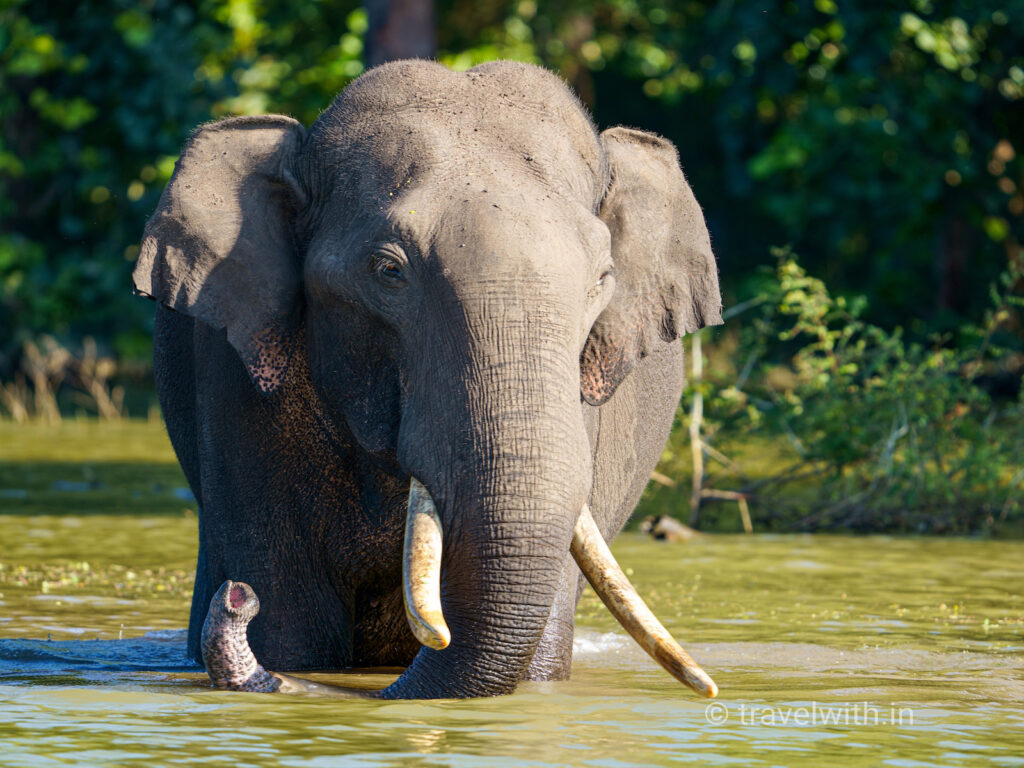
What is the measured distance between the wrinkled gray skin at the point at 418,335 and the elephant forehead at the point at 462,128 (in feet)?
0.04

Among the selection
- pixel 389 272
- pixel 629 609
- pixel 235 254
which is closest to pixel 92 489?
pixel 235 254

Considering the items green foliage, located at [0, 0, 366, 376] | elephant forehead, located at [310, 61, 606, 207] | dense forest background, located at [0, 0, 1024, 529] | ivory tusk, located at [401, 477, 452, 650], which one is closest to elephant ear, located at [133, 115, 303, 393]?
elephant forehead, located at [310, 61, 606, 207]

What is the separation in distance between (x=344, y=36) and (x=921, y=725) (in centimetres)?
1925

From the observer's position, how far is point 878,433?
12.2 m

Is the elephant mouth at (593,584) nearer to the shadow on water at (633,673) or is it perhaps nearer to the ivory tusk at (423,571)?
the ivory tusk at (423,571)

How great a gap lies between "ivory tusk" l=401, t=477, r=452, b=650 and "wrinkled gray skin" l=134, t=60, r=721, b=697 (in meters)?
0.05

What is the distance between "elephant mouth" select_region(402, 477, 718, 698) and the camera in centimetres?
519

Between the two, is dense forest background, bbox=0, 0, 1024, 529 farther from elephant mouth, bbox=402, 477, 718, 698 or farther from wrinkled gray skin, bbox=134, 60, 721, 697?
elephant mouth, bbox=402, 477, 718, 698

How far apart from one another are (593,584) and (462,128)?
1499 mm

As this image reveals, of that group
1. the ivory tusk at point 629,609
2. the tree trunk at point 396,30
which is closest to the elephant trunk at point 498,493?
the ivory tusk at point 629,609

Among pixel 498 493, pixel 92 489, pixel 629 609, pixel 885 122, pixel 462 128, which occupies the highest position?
pixel 885 122

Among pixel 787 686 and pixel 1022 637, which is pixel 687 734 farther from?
pixel 1022 637

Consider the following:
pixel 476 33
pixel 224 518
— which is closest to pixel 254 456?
pixel 224 518

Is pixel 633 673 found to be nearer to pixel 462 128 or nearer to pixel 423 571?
pixel 423 571
